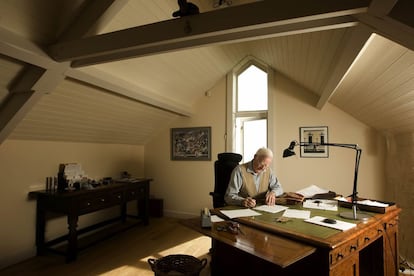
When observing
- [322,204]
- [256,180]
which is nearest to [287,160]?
[256,180]

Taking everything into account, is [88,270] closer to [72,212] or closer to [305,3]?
[72,212]

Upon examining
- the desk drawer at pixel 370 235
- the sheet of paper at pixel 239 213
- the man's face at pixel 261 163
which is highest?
the man's face at pixel 261 163

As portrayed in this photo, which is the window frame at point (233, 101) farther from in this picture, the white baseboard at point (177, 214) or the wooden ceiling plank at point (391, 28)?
the wooden ceiling plank at point (391, 28)

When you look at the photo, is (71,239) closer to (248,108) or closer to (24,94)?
(24,94)

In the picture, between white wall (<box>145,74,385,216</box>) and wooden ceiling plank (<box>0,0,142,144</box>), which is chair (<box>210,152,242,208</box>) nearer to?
white wall (<box>145,74,385,216</box>)

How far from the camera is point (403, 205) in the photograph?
3070mm

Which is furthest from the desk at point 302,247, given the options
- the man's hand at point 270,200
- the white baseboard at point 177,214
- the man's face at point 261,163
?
the white baseboard at point 177,214

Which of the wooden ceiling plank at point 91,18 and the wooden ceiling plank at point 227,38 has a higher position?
the wooden ceiling plank at point 91,18

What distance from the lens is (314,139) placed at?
12.9 feet

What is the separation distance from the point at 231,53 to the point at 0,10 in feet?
9.79

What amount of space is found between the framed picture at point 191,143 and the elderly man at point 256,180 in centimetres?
206

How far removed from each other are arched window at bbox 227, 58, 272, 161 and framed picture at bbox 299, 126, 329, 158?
0.62 m

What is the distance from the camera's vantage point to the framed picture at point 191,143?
467cm

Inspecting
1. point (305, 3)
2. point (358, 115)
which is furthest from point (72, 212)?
point (358, 115)
